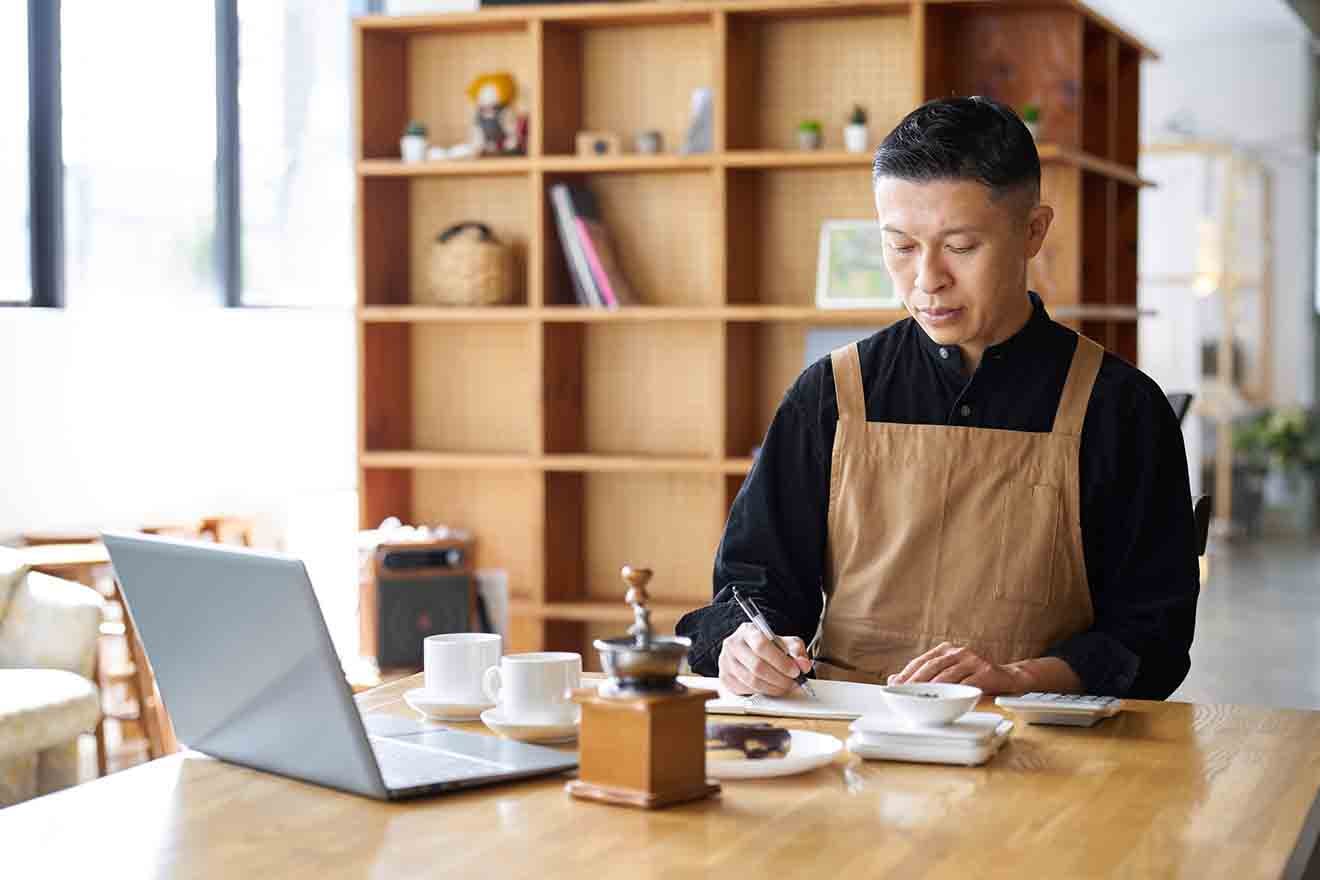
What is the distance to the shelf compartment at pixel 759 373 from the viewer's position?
16.3 ft

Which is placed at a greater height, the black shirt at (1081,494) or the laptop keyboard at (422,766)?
the black shirt at (1081,494)

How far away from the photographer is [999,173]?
7.04 feet

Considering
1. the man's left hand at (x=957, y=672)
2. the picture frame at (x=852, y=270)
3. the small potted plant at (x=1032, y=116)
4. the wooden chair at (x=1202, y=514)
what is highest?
the small potted plant at (x=1032, y=116)

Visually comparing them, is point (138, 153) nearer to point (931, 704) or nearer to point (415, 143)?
point (415, 143)

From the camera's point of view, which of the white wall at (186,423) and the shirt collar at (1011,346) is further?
the white wall at (186,423)

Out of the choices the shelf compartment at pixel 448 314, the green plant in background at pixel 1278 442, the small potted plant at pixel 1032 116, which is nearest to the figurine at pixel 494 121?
the shelf compartment at pixel 448 314

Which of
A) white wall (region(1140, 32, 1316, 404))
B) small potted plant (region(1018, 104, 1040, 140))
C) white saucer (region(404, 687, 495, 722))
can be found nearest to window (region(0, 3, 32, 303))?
small potted plant (region(1018, 104, 1040, 140))

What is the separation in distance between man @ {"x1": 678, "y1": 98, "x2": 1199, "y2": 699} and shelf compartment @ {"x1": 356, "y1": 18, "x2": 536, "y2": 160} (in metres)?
3.05

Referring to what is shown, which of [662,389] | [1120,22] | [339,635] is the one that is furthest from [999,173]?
[1120,22]

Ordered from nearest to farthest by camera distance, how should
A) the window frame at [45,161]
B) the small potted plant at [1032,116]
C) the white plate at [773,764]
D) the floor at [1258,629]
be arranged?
the white plate at [773,764] < the small potted plant at [1032,116] < the window frame at [45,161] < the floor at [1258,629]

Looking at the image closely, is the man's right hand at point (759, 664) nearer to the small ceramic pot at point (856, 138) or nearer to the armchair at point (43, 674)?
the armchair at point (43, 674)

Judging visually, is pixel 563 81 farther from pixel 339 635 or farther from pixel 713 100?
pixel 339 635

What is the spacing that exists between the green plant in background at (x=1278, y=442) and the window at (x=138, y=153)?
7.09m

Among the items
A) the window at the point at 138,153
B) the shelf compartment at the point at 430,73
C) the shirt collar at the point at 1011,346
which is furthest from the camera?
the window at the point at 138,153
